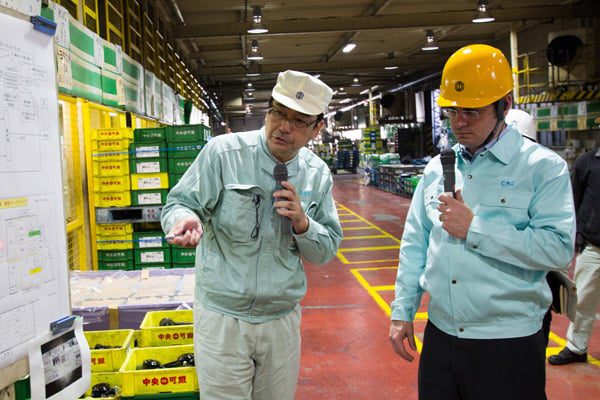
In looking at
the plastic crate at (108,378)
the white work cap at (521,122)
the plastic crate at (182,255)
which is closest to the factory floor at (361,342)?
the plastic crate at (182,255)

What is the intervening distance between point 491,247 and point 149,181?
382 centimetres

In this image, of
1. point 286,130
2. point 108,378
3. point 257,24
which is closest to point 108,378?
point 108,378

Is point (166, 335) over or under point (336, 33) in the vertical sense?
under

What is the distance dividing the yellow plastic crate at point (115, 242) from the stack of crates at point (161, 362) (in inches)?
75.0

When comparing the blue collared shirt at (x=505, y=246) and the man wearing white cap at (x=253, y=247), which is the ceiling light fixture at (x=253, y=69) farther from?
the blue collared shirt at (x=505, y=246)

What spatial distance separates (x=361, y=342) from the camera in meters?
5.16

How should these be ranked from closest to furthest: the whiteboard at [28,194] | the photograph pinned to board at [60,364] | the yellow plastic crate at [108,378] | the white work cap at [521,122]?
the whiteboard at [28,194] < the photograph pinned to board at [60,364] < the yellow plastic crate at [108,378] < the white work cap at [521,122]

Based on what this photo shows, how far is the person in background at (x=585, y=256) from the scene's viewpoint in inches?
165

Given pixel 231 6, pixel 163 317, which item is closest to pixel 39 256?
pixel 163 317

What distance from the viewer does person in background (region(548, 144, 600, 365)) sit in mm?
4180

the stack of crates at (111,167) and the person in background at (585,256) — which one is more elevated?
the stack of crates at (111,167)

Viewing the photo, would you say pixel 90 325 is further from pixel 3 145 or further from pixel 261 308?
pixel 3 145

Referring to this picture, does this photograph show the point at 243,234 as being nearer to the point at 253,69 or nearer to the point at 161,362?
the point at 161,362

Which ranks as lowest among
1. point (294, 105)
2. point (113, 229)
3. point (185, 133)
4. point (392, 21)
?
point (113, 229)
